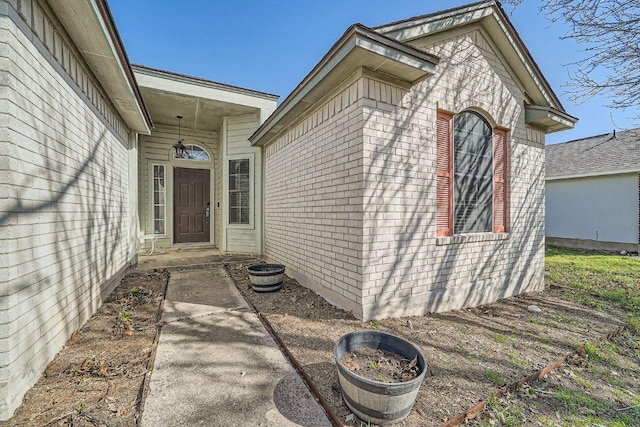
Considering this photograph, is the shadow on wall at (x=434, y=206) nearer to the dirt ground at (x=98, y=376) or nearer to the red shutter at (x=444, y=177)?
the red shutter at (x=444, y=177)

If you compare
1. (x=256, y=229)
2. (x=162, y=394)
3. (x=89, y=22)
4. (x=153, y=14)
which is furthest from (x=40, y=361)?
(x=153, y=14)

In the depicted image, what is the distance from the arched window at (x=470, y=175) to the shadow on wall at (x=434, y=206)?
177mm

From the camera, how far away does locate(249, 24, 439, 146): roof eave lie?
8.76 ft

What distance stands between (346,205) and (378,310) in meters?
1.33

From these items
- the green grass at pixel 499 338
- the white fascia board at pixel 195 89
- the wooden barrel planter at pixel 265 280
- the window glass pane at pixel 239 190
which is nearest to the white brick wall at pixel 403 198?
the wooden barrel planter at pixel 265 280

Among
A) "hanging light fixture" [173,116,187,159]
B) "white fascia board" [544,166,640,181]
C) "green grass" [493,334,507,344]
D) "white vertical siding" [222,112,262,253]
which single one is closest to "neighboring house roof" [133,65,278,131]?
"white vertical siding" [222,112,262,253]

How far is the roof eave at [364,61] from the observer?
2670 mm

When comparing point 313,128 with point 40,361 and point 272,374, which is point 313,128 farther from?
point 40,361

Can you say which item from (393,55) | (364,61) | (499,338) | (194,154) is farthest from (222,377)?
(194,154)

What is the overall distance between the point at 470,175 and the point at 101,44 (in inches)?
193

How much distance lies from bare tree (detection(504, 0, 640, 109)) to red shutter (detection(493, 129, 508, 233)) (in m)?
1.57

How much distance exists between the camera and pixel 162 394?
75.9 inches

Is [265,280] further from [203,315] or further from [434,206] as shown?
[434,206]

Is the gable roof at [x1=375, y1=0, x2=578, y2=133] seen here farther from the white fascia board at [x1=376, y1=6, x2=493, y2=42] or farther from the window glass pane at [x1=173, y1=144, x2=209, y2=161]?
the window glass pane at [x1=173, y1=144, x2=209, y2=161]
